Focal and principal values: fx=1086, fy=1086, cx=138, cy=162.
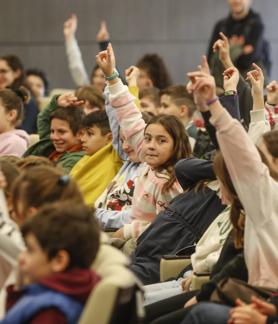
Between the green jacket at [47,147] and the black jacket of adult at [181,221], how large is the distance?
135cm

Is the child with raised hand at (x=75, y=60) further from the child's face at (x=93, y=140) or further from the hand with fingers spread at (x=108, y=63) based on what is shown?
the hand with fingers spread at (x=108, y=63)

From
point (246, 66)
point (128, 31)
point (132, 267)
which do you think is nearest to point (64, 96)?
point (132, 267)

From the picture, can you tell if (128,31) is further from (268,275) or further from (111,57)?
(268,275)

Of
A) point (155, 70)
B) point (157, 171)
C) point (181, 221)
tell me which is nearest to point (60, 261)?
point (181, 221)

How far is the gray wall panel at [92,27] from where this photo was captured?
38.0 feet

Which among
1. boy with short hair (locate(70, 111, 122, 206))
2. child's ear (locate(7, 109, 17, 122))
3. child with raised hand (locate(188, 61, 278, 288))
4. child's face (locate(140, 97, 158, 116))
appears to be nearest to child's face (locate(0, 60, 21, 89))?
child's face (locate(140, 97, 158, 116))

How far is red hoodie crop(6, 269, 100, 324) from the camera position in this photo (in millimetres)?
3145

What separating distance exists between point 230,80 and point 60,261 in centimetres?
198

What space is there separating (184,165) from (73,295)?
1.72m

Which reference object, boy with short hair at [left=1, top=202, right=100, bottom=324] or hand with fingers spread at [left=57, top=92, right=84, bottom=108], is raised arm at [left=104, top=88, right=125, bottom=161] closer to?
hand with fingers spread at [left=57, top=92, right=84, bottom=108]

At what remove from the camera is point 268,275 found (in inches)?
153

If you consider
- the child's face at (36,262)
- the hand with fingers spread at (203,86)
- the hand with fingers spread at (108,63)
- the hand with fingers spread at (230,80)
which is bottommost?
the child's face at (36,262)

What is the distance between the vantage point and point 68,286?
126 inches

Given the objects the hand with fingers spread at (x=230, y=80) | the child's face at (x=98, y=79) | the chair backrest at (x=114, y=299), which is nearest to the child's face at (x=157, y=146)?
the hand with fingers spread at (x=230, y=80)
